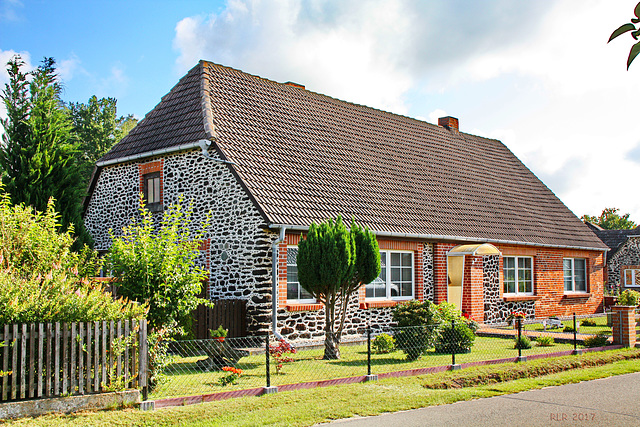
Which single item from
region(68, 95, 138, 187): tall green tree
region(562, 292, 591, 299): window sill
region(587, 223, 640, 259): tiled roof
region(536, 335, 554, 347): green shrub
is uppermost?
region(68, 95, 138, 187): tall green tree

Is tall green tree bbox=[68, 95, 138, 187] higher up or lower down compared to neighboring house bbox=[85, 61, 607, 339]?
higher up

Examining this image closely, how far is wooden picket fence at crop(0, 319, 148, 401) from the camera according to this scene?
805 centimetres

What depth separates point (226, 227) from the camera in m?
15.6

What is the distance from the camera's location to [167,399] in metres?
8.88

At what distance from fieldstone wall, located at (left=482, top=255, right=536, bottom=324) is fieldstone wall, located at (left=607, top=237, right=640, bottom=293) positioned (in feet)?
72.5

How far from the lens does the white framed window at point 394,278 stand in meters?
17.4

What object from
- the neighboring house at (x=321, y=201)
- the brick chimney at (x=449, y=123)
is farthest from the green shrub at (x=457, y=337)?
the brick chimney at (x=449, y=123)

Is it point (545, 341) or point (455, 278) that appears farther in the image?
point (455, 278)

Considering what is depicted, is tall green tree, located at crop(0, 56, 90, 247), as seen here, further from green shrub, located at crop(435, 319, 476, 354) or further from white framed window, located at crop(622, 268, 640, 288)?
white framed window, located at crop(622, 268, 640, 288)

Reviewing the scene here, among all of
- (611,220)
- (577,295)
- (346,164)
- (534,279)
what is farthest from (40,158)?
(611,220)

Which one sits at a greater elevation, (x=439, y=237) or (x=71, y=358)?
(x=439, y=237)

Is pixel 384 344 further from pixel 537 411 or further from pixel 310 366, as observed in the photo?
pixel 537 411

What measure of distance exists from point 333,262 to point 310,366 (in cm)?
225

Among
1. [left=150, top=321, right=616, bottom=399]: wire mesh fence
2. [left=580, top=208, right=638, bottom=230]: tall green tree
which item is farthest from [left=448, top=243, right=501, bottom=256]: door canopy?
[left=580, top=208, right=638, bottom=230]: tall green tree
